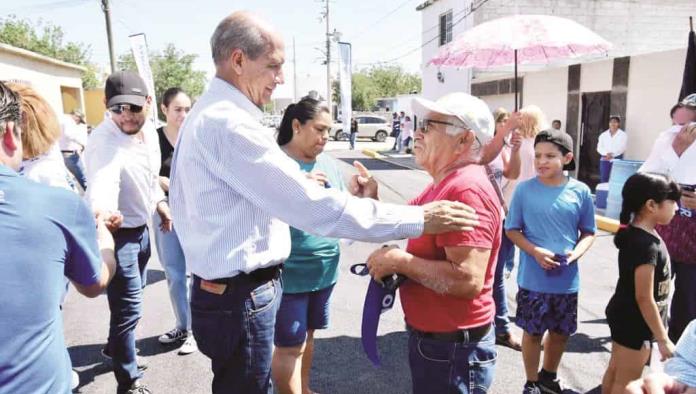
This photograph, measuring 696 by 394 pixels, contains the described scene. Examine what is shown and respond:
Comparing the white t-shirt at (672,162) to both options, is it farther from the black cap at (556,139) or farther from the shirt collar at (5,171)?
the shirt collar at (5,171)

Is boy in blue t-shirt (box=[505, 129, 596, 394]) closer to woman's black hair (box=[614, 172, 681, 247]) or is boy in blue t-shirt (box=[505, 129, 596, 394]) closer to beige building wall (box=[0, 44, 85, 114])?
woman's black hair (box=[614, 172, 681, 247])

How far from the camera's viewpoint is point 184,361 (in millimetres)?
3721

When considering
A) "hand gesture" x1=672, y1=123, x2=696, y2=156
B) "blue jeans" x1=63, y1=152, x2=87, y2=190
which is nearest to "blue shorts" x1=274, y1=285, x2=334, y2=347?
"hand gesture" x1=672, y1=123, x2=696, y2=156

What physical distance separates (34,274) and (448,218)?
1.34 metres

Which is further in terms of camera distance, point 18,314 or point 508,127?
point 508,127

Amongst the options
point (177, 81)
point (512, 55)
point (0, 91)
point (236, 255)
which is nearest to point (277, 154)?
point (236, 255)

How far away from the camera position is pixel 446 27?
21812mm

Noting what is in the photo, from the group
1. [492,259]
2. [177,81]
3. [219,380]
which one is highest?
[177,81]

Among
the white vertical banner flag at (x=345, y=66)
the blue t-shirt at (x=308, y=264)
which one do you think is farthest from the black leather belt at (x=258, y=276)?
the white vertical banner flag at (x=345, y=66)

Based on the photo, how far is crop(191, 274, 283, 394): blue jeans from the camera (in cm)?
191

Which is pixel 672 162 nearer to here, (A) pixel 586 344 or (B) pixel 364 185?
(A) pixel 586 344

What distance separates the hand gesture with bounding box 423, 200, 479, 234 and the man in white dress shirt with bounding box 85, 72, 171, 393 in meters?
2.03

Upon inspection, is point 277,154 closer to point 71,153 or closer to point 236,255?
point 236,255

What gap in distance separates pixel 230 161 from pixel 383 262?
71 cm
